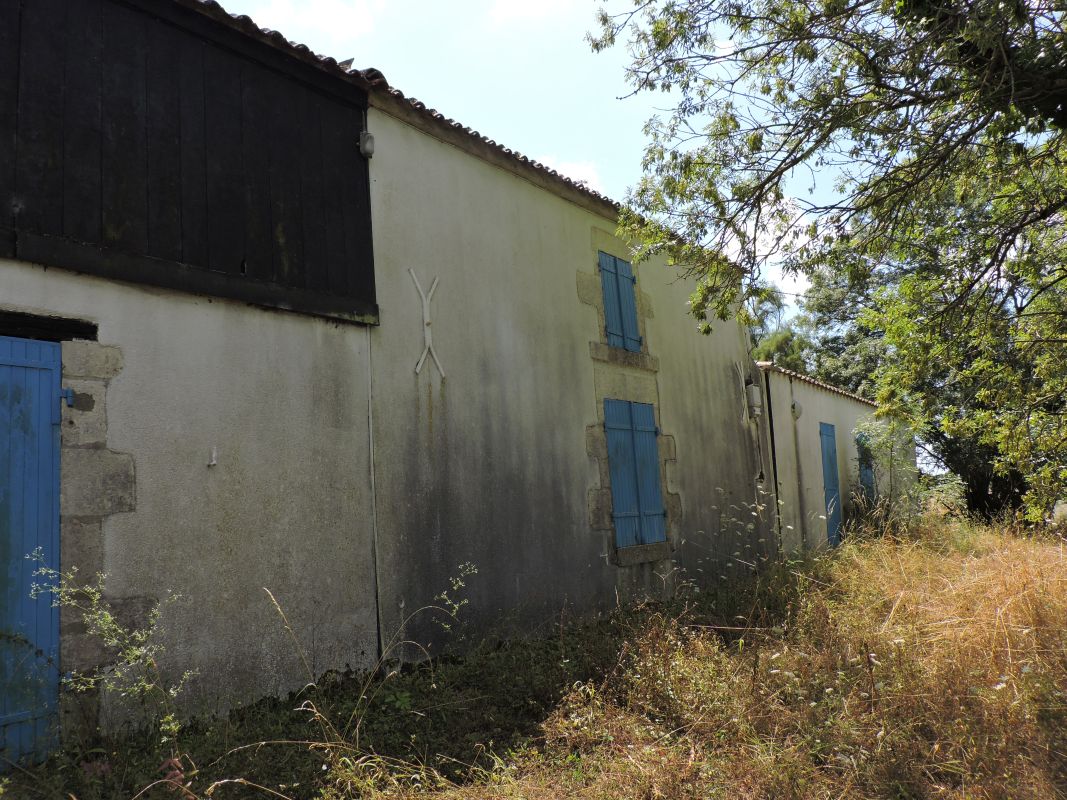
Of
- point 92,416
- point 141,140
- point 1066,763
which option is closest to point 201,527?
point 92,416

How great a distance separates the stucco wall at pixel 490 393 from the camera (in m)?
5.70

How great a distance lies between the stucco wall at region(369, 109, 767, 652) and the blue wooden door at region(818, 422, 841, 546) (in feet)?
16.0

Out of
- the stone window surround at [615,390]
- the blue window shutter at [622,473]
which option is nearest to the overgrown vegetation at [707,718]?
the stone window surround at [615,390]

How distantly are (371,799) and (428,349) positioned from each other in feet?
11.1

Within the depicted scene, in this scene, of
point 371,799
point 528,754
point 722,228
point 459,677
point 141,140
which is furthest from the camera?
point 722,228

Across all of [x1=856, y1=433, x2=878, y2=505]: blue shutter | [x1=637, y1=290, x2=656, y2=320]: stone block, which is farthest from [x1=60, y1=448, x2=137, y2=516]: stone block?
[x1=856, y1=433, x2=878, y2=505]: blue shutter

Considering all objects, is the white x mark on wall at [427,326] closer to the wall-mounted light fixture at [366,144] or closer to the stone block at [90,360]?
the wall-mounted light fixture at [366,144]

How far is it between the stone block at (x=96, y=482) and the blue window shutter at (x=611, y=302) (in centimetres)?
501

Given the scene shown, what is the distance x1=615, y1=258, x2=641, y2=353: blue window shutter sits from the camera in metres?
8.46

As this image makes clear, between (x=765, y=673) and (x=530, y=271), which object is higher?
(x=530, y=271)

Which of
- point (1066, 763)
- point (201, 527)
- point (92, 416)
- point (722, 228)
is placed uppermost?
point (722, 228)

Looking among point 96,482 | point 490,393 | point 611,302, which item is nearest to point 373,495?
point 490,393

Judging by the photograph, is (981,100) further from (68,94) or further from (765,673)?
(68,94)

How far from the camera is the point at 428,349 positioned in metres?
5.98
